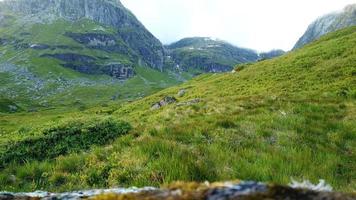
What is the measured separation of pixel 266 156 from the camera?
8969 millimetres

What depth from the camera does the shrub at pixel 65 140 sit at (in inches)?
478

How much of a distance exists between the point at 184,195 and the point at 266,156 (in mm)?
5843

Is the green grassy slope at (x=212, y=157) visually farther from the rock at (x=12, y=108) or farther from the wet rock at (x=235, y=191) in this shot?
the rock at (x=12, y=108)

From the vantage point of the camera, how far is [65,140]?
1326cm

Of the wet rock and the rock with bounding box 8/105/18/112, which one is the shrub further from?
the rock with bounding box 8/105/18/112

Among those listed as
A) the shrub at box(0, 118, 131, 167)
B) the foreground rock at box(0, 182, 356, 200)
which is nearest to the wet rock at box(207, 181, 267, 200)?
the foreground rock at box(0, 182, 356, 200)

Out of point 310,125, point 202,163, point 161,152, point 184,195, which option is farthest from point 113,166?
point 310,125

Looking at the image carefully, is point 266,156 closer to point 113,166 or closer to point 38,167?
point 113,166

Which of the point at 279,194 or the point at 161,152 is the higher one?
the point at 279,194

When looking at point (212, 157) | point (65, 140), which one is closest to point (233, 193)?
point (212, 157)

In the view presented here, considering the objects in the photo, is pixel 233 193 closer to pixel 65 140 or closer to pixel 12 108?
pixel 65 140

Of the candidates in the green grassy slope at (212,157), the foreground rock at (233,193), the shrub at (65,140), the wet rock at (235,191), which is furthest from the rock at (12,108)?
the wet rock at (235,191)

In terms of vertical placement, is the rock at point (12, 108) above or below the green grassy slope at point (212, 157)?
below

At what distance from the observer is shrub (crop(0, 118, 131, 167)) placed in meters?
12.1
